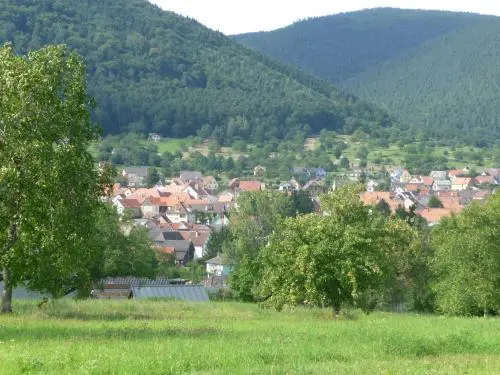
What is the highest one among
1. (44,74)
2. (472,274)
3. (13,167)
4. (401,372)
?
(44,74)

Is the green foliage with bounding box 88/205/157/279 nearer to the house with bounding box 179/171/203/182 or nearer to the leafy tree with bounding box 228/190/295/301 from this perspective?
the leafy tree with bounding box 228/190/295/301

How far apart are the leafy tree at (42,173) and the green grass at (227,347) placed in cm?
171

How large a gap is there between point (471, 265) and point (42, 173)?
27.2m

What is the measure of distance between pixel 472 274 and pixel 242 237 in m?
37.6

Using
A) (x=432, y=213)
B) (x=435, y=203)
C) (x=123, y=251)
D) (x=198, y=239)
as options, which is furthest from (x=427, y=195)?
(x=123, y=251)

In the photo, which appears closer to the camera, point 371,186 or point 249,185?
point 249,185

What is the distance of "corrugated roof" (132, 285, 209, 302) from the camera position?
4920cm

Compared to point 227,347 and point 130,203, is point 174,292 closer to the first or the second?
point 227,347

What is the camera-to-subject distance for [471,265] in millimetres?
45375

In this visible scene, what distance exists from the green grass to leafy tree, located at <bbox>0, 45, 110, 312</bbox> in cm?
171

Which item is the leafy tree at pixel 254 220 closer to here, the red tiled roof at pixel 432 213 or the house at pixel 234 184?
the red tiled roof at pixel 432 213

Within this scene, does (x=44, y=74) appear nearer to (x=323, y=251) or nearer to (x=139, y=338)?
(x=139, y=338)

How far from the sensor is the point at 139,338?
70.4ft

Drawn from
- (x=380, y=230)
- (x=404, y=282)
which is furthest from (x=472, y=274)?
(x=404, y=282)
